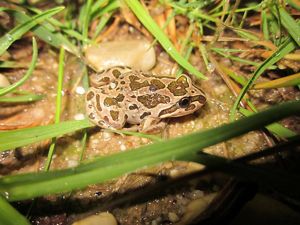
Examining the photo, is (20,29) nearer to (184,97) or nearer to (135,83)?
(135,83)

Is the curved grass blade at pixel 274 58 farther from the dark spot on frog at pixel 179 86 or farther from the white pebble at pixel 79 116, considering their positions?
the white pebble at pixel 79 116

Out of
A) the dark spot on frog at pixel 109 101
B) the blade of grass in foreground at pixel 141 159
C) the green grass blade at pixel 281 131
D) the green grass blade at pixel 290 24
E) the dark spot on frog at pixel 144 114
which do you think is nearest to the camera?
the blade of grass in foreground at pixel 141 159

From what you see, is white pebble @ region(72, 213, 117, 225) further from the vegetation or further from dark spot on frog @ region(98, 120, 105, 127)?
dark spot on frog @ region(98, 120, 105, 127)

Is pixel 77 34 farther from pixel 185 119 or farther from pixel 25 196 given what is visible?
pixel 25 196

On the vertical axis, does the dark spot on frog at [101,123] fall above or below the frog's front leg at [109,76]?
below

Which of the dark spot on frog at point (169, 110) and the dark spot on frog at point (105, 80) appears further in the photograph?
the dark spot on frog at point (105, 80)

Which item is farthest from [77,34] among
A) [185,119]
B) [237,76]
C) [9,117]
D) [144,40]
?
[237,76]

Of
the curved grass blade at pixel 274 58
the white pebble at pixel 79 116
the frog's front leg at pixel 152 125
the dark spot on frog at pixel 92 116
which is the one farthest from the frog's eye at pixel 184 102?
the white pebble at pixel 79 116
